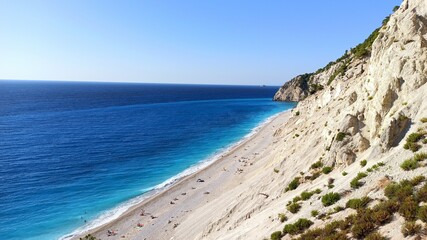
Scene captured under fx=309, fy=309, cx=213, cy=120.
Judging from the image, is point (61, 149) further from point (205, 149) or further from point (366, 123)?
point (366, 123)

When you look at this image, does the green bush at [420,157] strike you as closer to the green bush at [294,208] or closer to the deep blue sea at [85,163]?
the green bush at [294,208]

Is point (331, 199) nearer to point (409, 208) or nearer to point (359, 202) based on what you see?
point (359, 202)

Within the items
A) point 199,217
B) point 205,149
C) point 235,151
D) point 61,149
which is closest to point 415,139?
point 199,217

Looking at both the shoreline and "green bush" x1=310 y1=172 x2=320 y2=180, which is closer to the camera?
"green bush" x1=310 y1=172 x2=320 y2=180

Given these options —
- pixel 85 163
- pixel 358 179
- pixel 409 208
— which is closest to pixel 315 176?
pixel 358 179

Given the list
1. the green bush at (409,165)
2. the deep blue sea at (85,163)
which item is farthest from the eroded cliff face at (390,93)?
the deep blue sea at (85,163)

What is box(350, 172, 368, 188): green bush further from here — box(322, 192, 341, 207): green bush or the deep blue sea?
the deep blue sea

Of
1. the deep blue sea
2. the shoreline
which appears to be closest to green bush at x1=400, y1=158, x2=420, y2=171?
the shoreline
